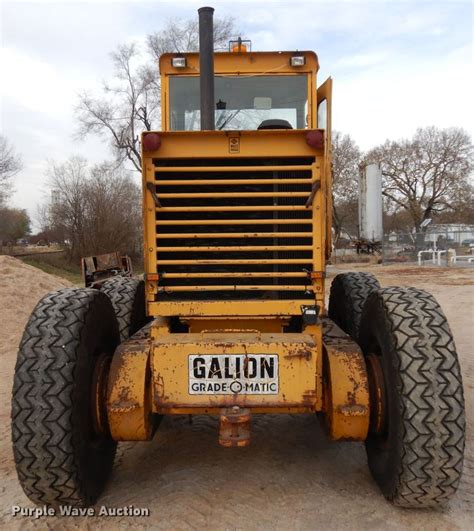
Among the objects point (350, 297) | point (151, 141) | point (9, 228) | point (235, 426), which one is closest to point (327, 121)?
point (151, 141)

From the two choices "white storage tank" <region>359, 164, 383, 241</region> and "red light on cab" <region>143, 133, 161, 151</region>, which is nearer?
"red light on cab" <region>143, 133, 161, 151</region>

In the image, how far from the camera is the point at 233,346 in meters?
3.36

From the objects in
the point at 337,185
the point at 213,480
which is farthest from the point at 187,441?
the point at 337,185

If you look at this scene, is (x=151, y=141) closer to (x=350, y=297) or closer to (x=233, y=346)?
(x=233, y=346)

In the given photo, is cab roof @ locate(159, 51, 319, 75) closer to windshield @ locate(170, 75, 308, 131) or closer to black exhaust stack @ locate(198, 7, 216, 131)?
windshield @ locate(170, 75, 308, 131)

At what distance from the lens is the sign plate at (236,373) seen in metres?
3.36

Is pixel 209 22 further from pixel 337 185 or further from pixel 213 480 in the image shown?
pixel 337 185

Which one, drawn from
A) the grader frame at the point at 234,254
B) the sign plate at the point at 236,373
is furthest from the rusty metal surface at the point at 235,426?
the grader frame at the point at 234,254

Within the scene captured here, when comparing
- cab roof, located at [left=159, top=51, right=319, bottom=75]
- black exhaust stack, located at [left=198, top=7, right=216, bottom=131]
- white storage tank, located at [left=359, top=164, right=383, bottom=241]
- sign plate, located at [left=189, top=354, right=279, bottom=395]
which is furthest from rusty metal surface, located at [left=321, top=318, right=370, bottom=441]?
cab roof, located at [left=159, top=51, right=319, bottom=75]

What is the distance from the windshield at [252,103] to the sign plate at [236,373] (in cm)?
240

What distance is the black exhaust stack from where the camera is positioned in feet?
13.3

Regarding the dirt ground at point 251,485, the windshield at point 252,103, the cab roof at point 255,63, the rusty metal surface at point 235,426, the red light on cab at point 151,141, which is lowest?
the dirt ground at point 251,485

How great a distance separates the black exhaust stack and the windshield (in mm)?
763

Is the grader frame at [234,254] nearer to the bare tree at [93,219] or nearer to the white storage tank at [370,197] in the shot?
the white storage tank at [370,197]
